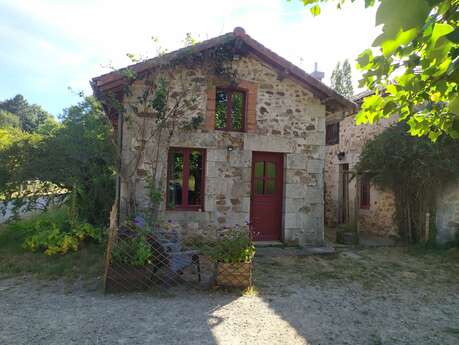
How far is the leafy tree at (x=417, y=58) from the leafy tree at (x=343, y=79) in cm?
2796

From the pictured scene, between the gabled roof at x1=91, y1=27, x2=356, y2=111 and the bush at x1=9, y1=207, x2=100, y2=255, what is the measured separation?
2.80 m

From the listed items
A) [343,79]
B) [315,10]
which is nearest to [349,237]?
[315,10]

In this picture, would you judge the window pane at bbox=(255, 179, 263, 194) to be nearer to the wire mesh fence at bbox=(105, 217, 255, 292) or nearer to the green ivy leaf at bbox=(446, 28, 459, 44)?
the wire mesh fence at bbox=(105, 217, 255, 292)

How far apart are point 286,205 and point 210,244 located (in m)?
2.03

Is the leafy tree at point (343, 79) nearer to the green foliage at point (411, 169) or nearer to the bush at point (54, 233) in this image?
the green foliage at point (411, 169)

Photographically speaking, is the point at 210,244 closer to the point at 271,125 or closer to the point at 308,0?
the point at 271,125

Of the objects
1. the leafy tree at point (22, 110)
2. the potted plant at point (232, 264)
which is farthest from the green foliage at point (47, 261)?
the leafy tree at point (22, 110)

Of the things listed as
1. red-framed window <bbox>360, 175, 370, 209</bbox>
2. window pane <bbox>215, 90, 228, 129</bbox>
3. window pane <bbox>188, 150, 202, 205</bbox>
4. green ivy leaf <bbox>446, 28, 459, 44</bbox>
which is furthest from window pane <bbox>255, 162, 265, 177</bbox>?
green ivy leaf <bbox>446, 28, 459, 44</bbox>

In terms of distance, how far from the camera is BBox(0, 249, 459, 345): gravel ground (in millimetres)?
3227

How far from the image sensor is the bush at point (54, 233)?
19.7ft

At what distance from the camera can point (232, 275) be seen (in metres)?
4.50

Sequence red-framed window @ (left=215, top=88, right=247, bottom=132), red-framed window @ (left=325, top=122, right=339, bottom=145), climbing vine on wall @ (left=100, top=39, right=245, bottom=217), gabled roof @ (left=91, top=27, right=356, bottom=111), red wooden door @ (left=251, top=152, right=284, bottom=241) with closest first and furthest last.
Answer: gabled roof @ (left=91, top=27, right=356, bottom=111) → climbing vine on wall @ (left=100, top=39, right=245, bottom=217) → red-framed window @ (left=215, top=88, right=247, bottom=132) → red wooden door @ (left=251, top=152, right=284, bottom=241) → red-framed window @ (left=325, top=122, right=339, bottom=145)

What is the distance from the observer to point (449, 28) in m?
1.17

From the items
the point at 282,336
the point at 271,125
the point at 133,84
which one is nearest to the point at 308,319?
the point at 282,336
